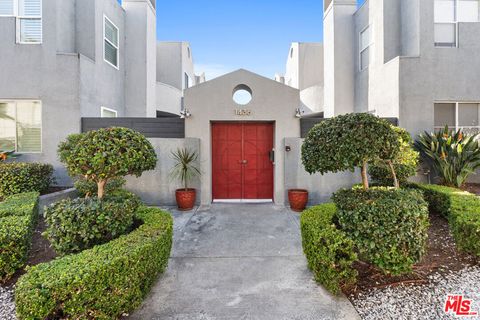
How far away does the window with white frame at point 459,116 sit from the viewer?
7703mm

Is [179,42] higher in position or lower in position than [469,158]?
higher

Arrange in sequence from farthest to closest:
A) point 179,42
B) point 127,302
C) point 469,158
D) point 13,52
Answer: point 179,42 < point 13,52 < point 469,158 < point 127,302

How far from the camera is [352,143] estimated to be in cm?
337

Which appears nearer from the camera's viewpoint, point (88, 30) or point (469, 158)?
point (469, 158)

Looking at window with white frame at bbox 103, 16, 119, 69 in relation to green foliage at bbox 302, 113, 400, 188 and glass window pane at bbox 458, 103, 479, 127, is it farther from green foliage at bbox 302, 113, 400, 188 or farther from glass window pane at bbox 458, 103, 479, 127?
glass window pane at bbox 458, 103, 479, 127

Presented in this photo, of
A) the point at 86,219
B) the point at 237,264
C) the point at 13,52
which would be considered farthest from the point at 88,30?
the point at 237,264

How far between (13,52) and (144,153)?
22.4 ft

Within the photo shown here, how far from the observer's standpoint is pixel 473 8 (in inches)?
306

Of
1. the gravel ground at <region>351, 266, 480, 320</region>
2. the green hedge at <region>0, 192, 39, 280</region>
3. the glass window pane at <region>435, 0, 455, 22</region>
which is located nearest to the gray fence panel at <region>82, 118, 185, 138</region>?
the green hedge at <region>0, 192, 39, 280</region>

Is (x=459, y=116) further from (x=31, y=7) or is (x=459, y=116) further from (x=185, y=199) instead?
(x=31, y=7)

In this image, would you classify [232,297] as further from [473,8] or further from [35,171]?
[473,8]

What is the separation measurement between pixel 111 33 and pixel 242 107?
19.8 feet

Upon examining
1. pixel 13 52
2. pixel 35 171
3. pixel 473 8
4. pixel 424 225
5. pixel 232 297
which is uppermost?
pixel 473 8

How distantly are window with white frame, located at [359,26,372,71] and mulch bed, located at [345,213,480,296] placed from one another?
23.6ft
